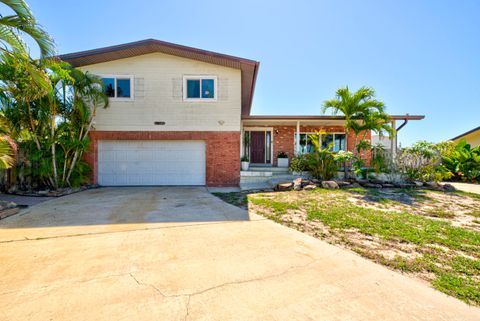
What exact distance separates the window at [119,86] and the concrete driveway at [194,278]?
6.82 m

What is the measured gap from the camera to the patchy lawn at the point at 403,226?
8.12ft

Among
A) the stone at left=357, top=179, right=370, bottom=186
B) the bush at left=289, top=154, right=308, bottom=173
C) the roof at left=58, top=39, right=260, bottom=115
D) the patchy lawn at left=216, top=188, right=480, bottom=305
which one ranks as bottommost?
the patchy lawn at left=216, top=188, right=480, bottom=305

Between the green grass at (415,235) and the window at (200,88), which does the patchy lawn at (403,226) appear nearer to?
the green grass at (415,235)

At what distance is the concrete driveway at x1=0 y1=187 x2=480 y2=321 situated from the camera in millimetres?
1786

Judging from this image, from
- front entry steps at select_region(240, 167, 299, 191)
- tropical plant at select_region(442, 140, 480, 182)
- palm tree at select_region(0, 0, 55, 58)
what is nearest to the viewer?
palm tree at select_region(0, 0, 55, 58)

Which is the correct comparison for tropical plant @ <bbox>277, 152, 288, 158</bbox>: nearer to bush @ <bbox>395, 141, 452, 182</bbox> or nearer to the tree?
the tree

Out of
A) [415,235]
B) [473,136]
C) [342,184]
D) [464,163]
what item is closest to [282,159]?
[342,184]

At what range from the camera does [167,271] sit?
2.40 m

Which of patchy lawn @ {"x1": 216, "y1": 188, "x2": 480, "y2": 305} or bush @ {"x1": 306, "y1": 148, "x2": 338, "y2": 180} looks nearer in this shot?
patchy lawn @ {"x1": 216, "y1": 188, "x2": 480, "y2": 305}

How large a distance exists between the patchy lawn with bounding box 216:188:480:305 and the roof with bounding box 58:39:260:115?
18.5ft

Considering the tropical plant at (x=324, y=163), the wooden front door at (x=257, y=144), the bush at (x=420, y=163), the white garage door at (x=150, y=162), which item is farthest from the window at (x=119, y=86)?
the bush at (x=420, y=163)

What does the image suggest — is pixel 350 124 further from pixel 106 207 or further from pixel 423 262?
pixel 106 207

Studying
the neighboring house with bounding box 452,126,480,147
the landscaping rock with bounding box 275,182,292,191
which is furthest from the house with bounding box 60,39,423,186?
the neighboring house with bounding box 452,126,480,147

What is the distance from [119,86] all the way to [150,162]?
3603 mm
